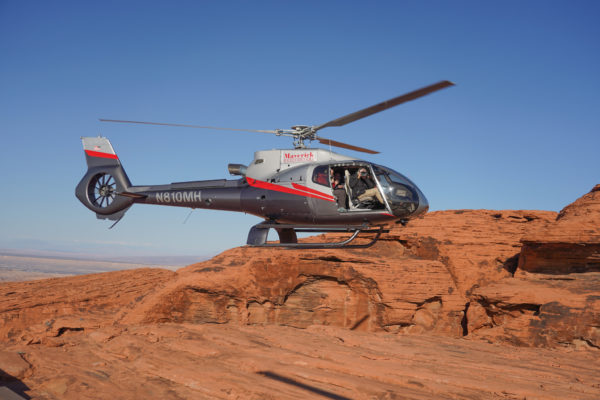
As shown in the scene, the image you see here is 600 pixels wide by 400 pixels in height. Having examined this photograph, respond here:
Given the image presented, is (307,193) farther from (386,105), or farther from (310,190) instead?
(386,105)

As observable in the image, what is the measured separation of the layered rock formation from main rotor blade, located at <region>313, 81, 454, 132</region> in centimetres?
534

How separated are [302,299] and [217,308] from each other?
304cm

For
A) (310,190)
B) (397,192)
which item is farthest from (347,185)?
(397,192)

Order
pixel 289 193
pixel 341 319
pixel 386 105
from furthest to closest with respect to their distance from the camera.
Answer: pixel 341 319 → pixel 289 193 → pixel 386 105

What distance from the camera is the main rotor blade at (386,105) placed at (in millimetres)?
7703

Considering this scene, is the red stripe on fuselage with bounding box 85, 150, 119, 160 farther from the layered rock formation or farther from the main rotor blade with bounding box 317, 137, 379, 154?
the main rotor blade with bounding box 317, 137, 379, 154

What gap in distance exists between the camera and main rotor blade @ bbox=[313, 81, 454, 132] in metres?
7.70

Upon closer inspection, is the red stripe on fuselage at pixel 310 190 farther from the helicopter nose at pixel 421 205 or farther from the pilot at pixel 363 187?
the helicopter nose at pixel 421 205

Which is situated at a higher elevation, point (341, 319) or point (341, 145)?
point (341, 145)

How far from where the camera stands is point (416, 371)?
28.5ft

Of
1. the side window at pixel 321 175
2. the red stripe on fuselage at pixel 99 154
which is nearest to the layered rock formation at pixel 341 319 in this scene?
the side window at pixel 321 175

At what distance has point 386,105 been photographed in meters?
8.51

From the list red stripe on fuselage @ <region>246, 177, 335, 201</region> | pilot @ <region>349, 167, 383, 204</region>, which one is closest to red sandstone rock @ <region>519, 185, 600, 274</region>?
pilot @ <region>349, 167, 383, 204</region>

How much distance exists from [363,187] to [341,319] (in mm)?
6748
